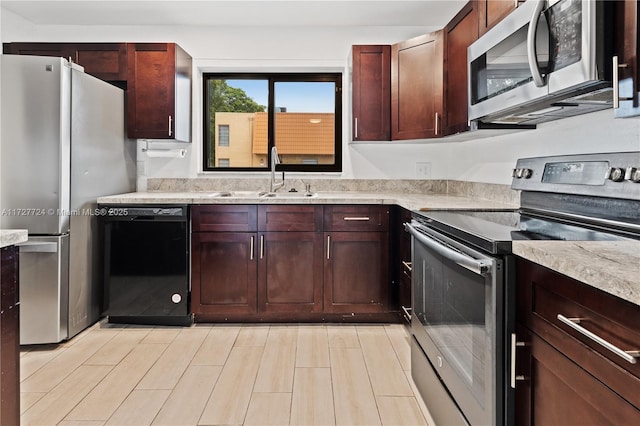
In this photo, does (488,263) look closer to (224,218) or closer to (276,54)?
(224,218)

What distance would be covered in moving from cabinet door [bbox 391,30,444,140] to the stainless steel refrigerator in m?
2.07

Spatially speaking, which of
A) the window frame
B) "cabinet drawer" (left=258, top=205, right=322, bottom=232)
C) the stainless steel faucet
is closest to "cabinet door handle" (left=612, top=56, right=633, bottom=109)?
"cabinet drawer" (left=258, top=205, right=322, bottom=232)

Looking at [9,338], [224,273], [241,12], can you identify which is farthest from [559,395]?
[241,12]

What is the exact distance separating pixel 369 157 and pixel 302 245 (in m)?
1.09

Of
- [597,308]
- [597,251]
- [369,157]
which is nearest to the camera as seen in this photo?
[597,308]

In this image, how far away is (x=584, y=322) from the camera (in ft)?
2.99

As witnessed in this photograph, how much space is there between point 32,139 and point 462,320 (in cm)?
256

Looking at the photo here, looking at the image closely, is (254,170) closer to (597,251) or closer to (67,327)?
(67,327)

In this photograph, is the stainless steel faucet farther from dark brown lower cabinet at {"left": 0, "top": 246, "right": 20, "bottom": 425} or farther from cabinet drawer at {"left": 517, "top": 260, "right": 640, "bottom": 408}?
cabinet drawer at {"left": 517, "top": 260, "right": 640, "bottom": 408}

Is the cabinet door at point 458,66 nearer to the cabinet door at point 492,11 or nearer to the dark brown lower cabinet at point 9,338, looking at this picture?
the cabinet door at point 492,11

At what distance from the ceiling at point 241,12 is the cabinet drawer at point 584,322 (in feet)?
8.97

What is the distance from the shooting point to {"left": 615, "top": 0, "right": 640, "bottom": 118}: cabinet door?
3.70 feet

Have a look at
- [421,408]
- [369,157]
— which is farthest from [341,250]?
[421,408]

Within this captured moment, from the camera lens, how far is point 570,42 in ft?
4.35
